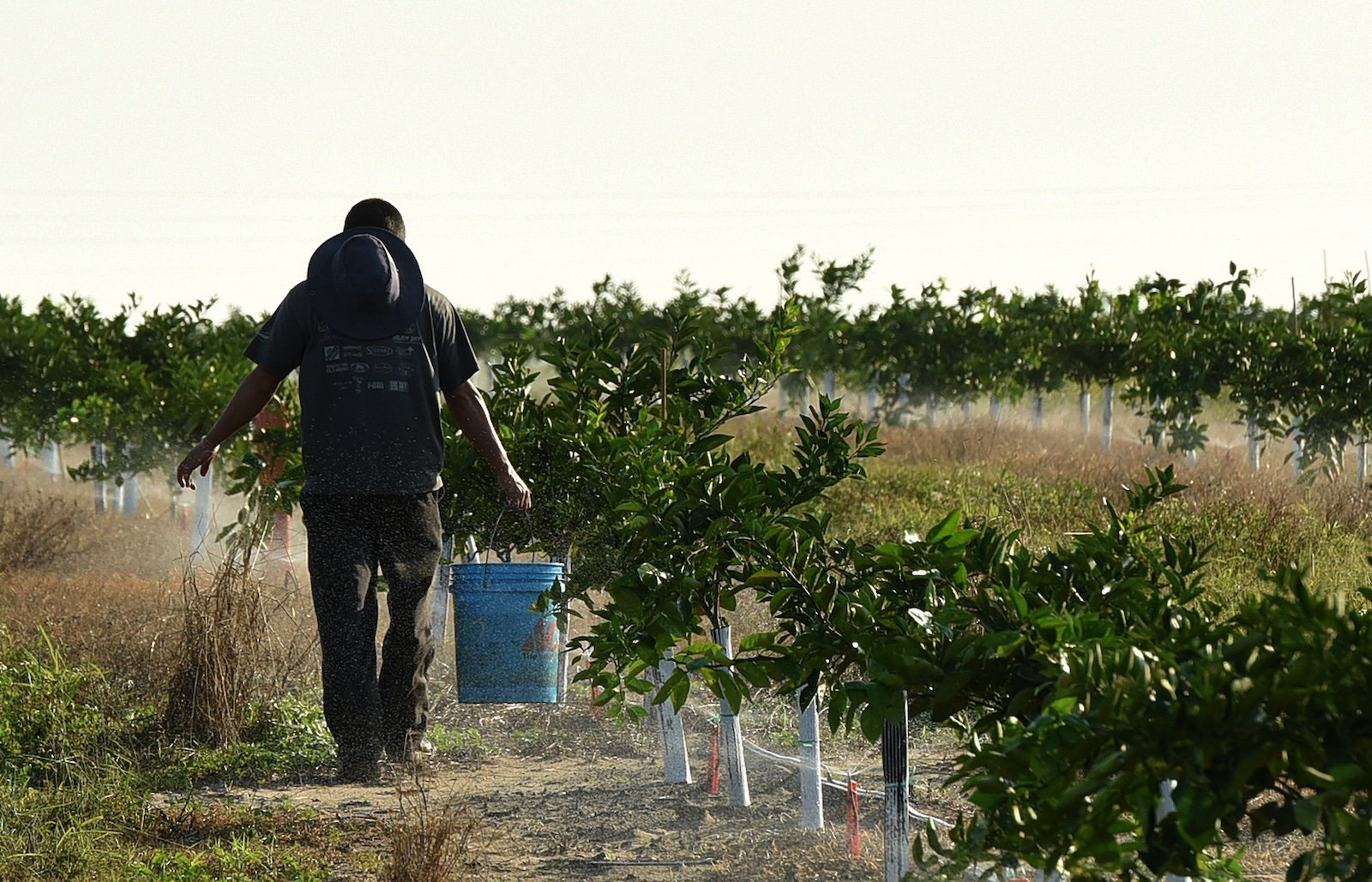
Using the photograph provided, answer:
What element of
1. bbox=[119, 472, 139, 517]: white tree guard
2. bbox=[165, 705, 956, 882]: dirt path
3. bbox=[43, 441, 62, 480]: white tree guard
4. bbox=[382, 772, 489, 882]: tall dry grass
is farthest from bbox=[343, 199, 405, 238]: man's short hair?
bbox=[43, 441, 62, 480]: white tree guard

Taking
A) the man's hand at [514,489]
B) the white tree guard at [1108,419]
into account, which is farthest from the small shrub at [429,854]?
the white tree guard at [1108,419]

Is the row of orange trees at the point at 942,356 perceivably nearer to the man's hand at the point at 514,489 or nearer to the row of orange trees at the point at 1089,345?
the row of orange trees at the point at 1089,345

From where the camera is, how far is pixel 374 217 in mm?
4961

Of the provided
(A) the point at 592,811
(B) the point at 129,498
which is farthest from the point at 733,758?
(B) the point at 129,498

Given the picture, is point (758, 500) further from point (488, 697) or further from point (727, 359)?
point (727, 359)

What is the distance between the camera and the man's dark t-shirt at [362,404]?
474 centimetres

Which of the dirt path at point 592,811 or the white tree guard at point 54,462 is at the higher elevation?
the white tree guard at point 54,462

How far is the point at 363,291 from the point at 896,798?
97.3 inches

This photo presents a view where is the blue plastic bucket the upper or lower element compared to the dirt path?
upper

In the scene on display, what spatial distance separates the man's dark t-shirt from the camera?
4738 mm

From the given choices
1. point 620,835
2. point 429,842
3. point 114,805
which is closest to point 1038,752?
point 429,842

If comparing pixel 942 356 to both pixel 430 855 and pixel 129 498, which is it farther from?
pixel 430 855

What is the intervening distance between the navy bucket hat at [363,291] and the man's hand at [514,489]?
0.59 metres

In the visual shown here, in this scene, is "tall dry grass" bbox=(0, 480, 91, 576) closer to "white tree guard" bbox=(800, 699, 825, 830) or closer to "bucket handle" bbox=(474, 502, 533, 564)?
"bucket handle" bbox=(474, 502, 533, 564)
